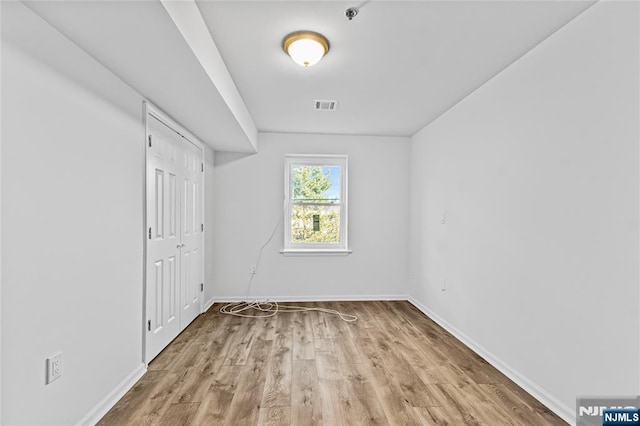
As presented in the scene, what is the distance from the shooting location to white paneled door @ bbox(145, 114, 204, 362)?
105 inches

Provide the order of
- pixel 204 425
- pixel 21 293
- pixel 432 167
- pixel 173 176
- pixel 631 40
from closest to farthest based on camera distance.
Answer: pixel 21 293
pixel 631 40
pixel 204 425
pixel 173 176
pixel 432 167

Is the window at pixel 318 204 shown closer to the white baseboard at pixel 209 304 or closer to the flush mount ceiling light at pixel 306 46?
the white baseboard at pixel 209 304

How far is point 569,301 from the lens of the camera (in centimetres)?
196

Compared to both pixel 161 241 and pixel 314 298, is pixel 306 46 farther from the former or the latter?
pixel 314 298

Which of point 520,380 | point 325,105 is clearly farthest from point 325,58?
point 520,380

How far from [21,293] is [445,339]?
10.6 ft

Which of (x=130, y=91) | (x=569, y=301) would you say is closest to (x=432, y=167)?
(x=569, y=301)

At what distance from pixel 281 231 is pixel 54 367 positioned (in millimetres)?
3137

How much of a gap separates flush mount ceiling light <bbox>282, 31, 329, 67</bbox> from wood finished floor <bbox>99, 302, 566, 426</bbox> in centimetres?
227

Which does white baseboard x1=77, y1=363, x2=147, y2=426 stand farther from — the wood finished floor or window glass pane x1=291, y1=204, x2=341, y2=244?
window glass pane x1=291, y1=204, x2=341, y2=244

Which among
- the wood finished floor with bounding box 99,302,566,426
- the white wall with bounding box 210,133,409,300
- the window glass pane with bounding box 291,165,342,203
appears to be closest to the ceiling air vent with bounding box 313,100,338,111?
the white wall with bounding box 210,133,409,300

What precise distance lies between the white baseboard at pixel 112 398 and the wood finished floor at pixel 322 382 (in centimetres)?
3

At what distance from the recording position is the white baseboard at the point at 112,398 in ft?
6.11

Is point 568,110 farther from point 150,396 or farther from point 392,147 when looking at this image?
point 150,396
